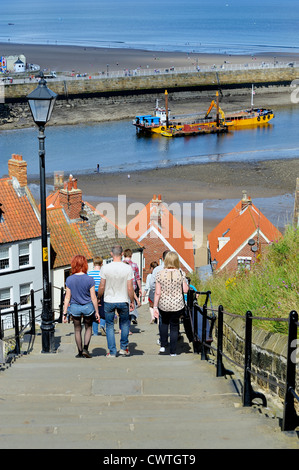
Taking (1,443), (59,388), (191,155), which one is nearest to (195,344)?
(59,388)

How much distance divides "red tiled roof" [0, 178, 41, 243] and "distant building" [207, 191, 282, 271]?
7.17m

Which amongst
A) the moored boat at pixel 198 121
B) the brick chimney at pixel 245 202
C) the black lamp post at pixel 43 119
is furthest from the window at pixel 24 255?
the moored boat at pixel 198 121

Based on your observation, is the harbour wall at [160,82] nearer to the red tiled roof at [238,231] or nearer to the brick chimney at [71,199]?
the red tiled roof at [238,231]

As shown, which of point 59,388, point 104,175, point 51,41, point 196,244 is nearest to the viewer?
point 59,388

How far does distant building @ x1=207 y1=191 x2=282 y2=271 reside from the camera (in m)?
26.3

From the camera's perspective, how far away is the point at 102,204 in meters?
47.9

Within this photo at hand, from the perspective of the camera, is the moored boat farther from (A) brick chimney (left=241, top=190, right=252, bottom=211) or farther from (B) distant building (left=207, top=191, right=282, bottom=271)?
(B) distant building (left=207, top=191, right=282, bottom=271)

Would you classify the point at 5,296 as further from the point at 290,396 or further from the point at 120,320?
the point at 290,396

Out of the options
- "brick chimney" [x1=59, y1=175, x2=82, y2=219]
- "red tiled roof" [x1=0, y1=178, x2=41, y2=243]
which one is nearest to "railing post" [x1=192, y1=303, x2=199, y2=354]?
"red tiled roof" [x1=0, y1=178, x2=41, y2=243]

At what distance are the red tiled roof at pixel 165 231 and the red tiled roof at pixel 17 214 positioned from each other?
184 inches

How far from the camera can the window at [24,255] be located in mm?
24964

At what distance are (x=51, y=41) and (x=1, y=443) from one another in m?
165

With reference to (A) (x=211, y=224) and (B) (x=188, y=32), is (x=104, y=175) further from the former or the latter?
(B) (x=188, y=32)

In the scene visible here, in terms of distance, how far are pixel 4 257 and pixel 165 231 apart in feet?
23.0
